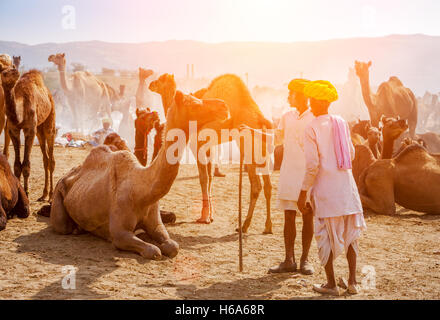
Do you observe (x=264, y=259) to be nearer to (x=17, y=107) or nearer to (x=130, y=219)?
(x=130, y=219)

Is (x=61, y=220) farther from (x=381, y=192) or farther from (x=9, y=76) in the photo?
(x=381, y=192)

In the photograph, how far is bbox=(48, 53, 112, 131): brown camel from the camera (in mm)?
27219

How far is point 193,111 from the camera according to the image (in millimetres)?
5461

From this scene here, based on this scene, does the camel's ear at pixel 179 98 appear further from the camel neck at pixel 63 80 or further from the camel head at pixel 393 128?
the camel neck at pixel 63 80

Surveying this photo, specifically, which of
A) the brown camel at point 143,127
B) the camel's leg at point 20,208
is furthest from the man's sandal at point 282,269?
the camel's leg at point 20,208

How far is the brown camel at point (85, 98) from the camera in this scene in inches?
1072

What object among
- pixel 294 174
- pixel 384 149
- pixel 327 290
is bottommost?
pixel 327 290

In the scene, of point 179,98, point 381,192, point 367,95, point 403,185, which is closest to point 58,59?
point 367,95

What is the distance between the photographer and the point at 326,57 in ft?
396

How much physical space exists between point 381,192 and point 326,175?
4.68m

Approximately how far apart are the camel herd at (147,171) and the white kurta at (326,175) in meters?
1.16

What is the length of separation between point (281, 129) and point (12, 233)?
3.73 m

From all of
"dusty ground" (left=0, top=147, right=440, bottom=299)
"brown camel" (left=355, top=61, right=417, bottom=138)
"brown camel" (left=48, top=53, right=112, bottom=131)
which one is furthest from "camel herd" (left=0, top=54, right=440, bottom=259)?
"brown camel" (left=48, top=53, right=112, bottom=131)

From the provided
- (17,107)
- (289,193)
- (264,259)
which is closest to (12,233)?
(17,107)
